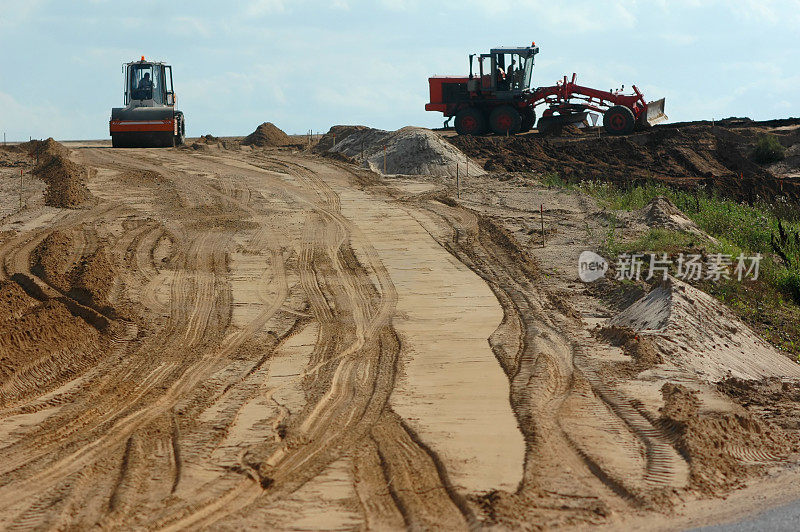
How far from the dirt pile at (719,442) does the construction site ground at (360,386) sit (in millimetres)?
31

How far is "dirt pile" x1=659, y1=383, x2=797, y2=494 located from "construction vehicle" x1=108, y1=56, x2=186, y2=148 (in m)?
27.0

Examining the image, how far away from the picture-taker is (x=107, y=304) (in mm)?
12578

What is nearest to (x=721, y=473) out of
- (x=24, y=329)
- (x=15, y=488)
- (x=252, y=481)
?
(x=252, y=481)

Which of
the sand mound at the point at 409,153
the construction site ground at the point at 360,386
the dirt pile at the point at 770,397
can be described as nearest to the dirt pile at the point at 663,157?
the sand mound at the point at 409,153

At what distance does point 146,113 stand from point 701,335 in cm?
2561

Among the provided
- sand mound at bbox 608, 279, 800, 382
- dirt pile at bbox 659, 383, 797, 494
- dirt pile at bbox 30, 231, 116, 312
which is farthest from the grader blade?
dirt pile at bbox 659, 383, 797, 494

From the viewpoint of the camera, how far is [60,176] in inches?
945

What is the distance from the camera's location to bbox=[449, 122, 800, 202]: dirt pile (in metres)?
25.8

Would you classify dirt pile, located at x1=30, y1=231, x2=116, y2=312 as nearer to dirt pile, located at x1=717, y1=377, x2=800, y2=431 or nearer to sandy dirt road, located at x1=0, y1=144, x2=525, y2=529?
sandy dirt road, located at x1=0, y1=144, x2=525, y2=529

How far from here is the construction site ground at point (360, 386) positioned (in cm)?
677

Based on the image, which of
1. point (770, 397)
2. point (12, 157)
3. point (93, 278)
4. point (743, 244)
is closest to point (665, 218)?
point (743, 244)

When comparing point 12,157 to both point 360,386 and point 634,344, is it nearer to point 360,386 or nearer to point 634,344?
point 360,386

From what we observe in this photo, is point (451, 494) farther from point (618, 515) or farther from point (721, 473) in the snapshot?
point (721, 473)

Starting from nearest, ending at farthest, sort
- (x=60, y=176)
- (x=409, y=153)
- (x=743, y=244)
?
(x=743, y=244)
(x=60, y=176)
(x=409, y=153)
